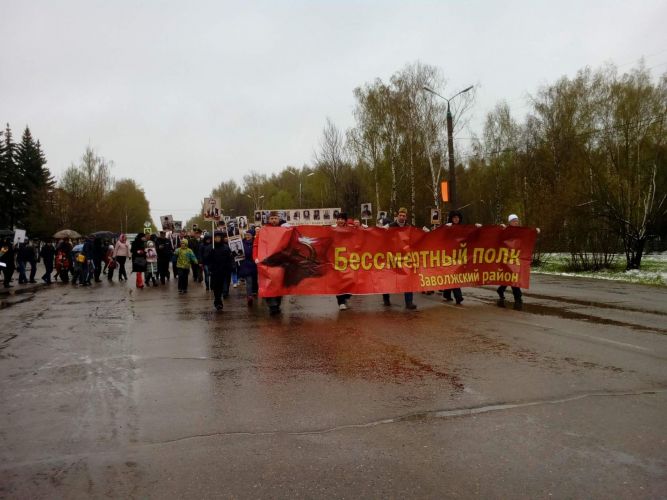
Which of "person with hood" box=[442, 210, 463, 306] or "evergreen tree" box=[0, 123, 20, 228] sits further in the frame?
"evergreen tree" box=[0, 123, 20, 228]

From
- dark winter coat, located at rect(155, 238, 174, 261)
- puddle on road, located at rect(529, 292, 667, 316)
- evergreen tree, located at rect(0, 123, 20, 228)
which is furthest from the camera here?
evergreen tree, located at rect(0, 123, 20, 228)

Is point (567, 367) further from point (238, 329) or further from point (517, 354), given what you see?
point (238, 329)

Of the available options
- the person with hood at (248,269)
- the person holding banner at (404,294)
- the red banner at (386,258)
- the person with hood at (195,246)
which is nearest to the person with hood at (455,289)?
the red banner at (386,258)

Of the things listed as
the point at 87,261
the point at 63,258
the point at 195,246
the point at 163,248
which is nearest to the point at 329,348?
the point at 163,248

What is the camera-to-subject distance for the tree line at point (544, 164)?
24.2 meters

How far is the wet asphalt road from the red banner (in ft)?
5.23

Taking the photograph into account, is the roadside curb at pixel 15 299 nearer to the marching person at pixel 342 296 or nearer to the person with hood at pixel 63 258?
the person with hood at pixel 63 258

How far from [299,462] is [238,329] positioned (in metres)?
5.95

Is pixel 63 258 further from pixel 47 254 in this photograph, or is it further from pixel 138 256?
pixel 138 256

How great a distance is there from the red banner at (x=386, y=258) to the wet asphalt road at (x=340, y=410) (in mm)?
1595

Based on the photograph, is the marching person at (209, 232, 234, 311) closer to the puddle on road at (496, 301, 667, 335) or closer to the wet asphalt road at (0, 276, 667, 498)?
the wet asphalt road at (0, 276, 667, 498)

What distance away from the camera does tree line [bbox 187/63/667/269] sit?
24.2m

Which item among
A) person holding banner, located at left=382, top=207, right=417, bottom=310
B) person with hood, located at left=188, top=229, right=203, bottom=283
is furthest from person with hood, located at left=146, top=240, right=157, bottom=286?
person holding banner, located at left=382, top=207, right=417, bottom=310

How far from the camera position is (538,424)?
15.0 feet
